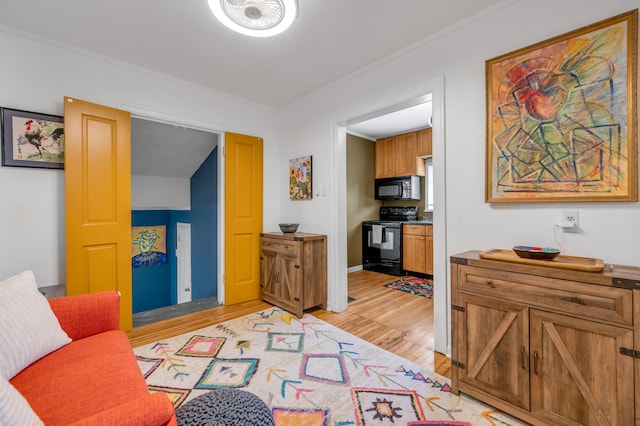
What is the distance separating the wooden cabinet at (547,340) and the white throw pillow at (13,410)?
1.93 m

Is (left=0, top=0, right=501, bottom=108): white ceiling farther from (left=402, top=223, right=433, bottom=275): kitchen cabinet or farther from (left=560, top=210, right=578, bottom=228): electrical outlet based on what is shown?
(left=402, top=223, right=433, bottom=275): kitchen cabinet

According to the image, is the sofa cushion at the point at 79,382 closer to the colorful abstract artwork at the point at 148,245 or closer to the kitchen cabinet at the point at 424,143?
the colorful abstract artwork at the point at 148,245

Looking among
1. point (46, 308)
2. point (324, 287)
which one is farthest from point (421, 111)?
point (46, 308)

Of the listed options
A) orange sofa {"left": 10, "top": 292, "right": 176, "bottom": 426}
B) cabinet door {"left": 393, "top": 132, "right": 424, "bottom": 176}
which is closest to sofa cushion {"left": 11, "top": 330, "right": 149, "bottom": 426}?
orange sofa {"left": 10, "top": 292, "right": 176, "bottom": 426}

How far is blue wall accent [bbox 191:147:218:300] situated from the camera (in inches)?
159

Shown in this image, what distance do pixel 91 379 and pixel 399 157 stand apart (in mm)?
Answer: 4975

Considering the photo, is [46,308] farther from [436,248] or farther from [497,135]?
[497,135]

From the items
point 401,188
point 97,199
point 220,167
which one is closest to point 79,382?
point 97,199

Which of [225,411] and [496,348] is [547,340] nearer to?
[496,348]

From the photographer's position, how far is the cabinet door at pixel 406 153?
4896mm

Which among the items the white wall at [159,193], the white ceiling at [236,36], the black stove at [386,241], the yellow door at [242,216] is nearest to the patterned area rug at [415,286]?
the black stove at [386,241]

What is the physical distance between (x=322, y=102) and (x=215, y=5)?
1.82m

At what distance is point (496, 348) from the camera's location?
159 cm

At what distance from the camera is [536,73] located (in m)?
1.78
